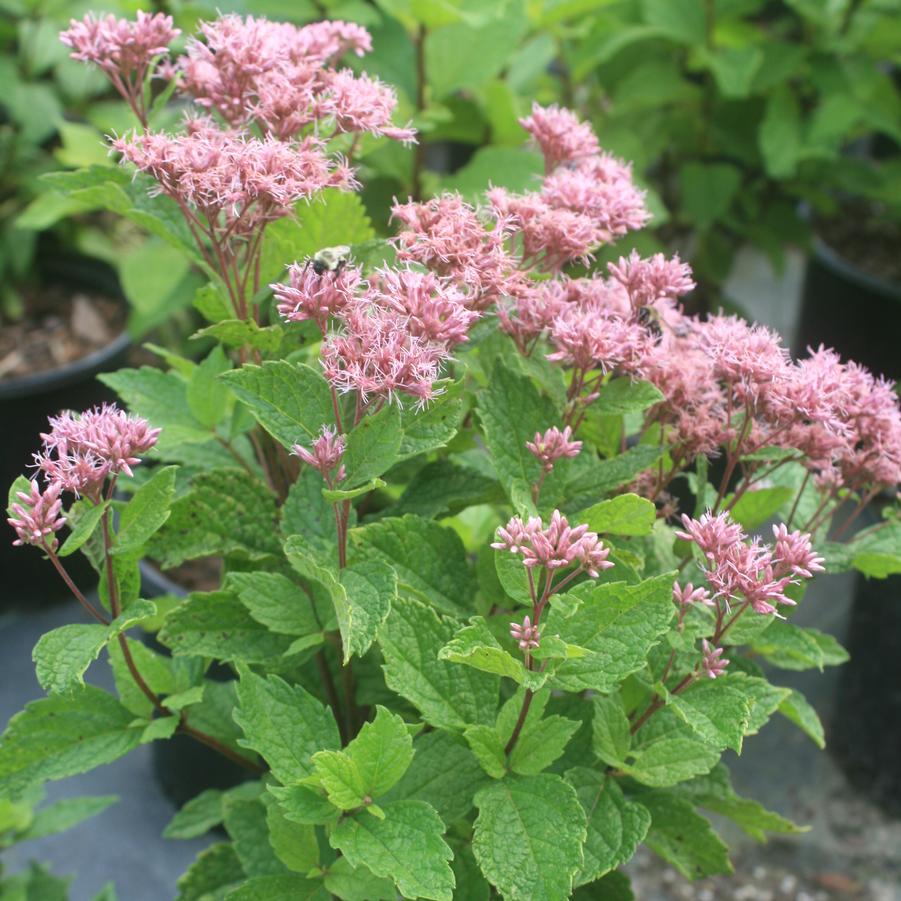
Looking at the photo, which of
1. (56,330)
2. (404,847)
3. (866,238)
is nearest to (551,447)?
(404,847)

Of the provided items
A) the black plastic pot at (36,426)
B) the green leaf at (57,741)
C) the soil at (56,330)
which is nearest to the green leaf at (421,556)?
the green leaf at (57,741)

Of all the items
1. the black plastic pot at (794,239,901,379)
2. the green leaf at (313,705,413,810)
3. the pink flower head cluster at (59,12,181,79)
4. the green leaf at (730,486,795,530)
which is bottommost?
the black plastic pot at (794,239,901,379)

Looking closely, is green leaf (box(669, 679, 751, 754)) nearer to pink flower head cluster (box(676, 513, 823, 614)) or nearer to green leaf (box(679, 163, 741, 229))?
pink flower head cluster (box(676, 513, 823, 614))

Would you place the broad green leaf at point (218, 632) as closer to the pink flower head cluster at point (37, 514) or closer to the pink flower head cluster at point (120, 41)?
the pink flower head cluster at point (37, 514)

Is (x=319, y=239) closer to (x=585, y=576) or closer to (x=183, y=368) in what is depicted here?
(x=183, y=368)

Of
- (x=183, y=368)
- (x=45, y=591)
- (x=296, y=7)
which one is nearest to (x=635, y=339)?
(x=183, y=368)

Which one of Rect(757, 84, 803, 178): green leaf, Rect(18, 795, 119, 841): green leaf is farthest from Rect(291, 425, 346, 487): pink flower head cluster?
Rect(757, 84, 803, 178): green leaf

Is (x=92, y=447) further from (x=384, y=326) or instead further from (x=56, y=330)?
(x=56, y=330)
